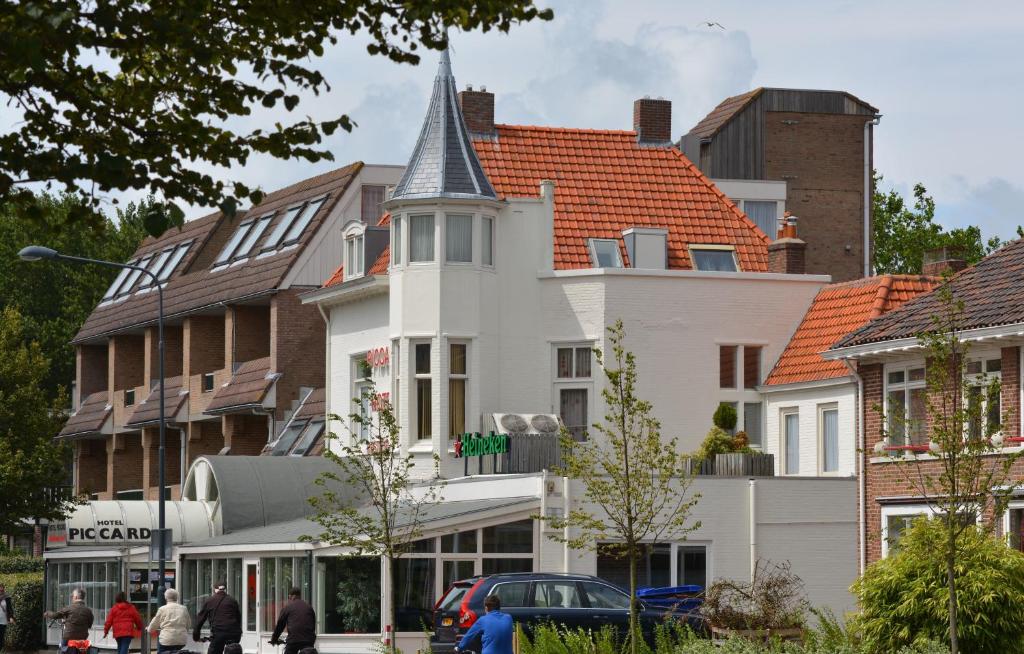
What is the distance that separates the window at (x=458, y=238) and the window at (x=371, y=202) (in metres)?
12.2

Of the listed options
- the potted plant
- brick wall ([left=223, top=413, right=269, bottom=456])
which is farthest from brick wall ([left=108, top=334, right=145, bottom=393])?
the potted plant

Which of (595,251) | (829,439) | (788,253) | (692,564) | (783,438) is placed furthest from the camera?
(788,253)

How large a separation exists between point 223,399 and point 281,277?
Answer: 14.1 ft

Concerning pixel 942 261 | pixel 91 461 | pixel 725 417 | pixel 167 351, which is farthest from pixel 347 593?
pixel 91 461

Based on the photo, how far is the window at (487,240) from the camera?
4112 cm

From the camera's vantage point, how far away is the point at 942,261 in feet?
133

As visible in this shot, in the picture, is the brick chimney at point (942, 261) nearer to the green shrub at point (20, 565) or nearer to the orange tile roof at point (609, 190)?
the orange tile roof at point (609, 190)

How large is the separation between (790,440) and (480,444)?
6642mm

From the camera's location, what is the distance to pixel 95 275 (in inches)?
3216

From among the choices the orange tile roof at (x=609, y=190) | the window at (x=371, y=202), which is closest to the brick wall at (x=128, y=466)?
the window at (x=371, y=202)

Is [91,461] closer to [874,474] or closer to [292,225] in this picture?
[292,225]

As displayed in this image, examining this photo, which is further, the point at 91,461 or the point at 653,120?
the point at 91,461

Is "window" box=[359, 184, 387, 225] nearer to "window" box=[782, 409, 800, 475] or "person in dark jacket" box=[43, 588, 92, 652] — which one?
"window" box=[782, 409, 800, 475]

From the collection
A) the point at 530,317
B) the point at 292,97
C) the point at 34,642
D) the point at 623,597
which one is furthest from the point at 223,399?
the point at 292,97
